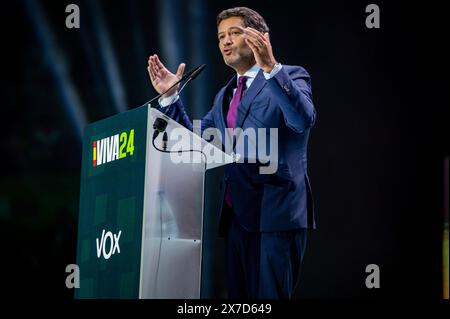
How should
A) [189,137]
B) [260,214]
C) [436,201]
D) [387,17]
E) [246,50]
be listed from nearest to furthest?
[189,137], [260,214], [246,50], [387,17], [436,201]

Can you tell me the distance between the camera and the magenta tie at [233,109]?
3285 millimetres

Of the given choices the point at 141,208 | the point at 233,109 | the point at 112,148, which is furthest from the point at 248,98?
the point at 141,208

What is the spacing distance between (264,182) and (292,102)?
36cm

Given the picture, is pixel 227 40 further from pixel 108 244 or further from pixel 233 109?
pixel 108 244

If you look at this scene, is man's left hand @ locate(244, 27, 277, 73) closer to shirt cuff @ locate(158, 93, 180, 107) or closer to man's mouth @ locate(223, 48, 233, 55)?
man's mouth @ locate(223, 48, 233, 55)

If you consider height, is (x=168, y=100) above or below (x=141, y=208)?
above

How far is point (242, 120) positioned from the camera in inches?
129

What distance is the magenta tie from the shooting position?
3285mm

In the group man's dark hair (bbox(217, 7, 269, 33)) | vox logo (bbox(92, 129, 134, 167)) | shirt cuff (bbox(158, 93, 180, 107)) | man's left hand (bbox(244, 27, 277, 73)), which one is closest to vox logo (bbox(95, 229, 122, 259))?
vox logo (bbox(92, 129, 134, 167))

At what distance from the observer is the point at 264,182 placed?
3.19m

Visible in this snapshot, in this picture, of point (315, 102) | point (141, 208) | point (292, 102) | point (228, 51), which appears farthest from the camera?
point (315, 102)

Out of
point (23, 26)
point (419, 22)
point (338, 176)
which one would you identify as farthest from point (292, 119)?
point (23, 26)

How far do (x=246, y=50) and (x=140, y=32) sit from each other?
1.07 m

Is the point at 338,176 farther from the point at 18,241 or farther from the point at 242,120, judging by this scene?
the point at 18,241
